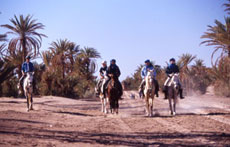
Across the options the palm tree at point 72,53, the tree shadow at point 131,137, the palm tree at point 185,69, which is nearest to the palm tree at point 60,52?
the palm tree at point 72,53

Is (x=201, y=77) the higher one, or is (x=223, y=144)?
(x=201, y=77)

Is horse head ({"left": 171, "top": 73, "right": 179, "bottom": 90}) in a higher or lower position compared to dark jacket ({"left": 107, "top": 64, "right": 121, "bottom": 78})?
lower

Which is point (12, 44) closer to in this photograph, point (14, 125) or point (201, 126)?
point (14, 125)

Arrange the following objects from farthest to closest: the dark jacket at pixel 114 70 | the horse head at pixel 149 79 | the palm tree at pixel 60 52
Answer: the palm tree at pixel 60 52
the dark jacket at pixel 114 70
the horse head at pixel 149 79

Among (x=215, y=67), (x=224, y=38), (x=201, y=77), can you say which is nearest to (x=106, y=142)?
(x=224, y=38)

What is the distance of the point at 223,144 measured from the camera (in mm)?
6070

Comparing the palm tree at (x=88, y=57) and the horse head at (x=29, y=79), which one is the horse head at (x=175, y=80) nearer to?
the horse head at (x=29, y=79)

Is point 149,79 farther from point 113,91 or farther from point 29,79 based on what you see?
point 29,79

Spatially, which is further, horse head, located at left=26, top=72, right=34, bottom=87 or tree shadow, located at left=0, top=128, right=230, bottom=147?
horse head, located at left=26, top=72, right=34, bottom=87

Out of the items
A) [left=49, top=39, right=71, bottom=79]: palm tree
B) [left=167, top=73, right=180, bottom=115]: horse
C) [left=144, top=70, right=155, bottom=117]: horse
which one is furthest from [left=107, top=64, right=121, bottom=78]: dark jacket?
[left=49, top=39, right=71, bottom=79]: palm tree

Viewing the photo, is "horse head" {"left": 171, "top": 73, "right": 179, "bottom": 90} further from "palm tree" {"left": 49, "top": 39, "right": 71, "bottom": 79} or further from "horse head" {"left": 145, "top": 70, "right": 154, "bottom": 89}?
"palm tree" {"left": 49, "top": 39, "right": 71, "bottom": 79}

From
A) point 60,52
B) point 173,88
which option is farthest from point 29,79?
point 60,52

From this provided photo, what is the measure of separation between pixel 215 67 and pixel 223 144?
2657 centimetres

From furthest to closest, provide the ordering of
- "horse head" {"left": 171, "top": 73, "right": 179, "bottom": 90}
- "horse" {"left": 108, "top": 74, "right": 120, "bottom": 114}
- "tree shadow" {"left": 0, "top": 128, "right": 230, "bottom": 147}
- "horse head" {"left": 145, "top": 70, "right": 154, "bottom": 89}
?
"horse" {"left": 108, "top": 74, "right": 120, "bottom": 114} → "horse head" {"left": 171, "top": 73, "right": 179, "bottom": 90} → "horse head" {"left": 145, "top": 70, "right": 154, "bottom": 89} → "tree shadow" {"left": 0, "top": 128, "right": 230, "bottom": 147}
